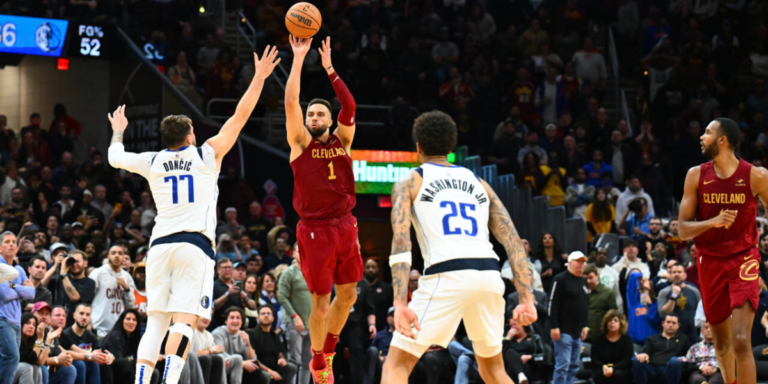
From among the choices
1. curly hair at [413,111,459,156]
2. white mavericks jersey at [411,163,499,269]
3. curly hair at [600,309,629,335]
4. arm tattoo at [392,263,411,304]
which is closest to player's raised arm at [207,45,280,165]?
curly hair at [413,111,459,156]

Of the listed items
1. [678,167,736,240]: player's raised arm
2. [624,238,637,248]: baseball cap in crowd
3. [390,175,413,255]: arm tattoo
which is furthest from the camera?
[624,238,637,248]: baseball cap in crowd

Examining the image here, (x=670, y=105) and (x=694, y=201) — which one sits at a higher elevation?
(x=670, y=105)

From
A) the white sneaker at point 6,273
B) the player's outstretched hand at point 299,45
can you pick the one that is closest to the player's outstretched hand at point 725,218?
the player's outstretched hand at point 299,45

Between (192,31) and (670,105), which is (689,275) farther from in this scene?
(192,31)

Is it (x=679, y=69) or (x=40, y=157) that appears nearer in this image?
(x=40, y=157)

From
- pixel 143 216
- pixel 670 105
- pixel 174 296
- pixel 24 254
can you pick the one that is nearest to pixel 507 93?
pixel 670 105

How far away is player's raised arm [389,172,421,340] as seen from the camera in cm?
656

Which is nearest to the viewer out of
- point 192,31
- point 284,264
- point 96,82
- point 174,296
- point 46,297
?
point 174,296

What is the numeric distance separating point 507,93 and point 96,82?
9452mm

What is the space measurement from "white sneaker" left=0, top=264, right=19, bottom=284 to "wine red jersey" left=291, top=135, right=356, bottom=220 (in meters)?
Result: 4.16

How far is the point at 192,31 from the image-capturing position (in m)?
22.0

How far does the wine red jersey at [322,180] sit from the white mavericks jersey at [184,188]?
42.4 inches

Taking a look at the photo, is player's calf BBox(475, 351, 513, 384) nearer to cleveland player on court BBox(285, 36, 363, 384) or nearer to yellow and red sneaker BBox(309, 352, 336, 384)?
cleveland player on court BBox(285, 36, 363, 384)

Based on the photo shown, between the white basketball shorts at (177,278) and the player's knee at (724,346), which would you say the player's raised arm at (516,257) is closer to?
the white basketball shorts at (177,278)
